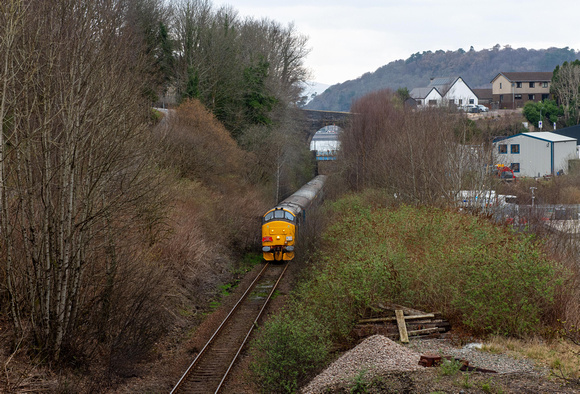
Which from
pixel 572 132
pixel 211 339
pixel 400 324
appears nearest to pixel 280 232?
pixel 211 339

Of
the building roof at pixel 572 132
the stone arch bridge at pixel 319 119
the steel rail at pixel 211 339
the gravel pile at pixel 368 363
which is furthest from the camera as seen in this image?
the stone arch bridge at pixel 319 119

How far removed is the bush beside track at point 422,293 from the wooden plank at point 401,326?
84 cm

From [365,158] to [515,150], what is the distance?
2154 centimetres

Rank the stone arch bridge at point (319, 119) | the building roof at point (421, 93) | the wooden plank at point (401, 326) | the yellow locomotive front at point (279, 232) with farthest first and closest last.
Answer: the building roof at point (421, 93)
the stone arch bridge at point (319, 119)
the yellow locomotive front at point (279, 232)
the wooden plank at point (401, 326)

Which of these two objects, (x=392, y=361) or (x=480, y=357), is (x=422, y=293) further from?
(x=392, y=361)

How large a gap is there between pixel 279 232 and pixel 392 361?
50.7ft

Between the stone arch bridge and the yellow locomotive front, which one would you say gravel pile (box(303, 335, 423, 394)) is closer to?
the yellow locomotive front

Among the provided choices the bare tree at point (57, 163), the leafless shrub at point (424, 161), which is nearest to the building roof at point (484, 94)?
the leafless shrub at point (424, 161)

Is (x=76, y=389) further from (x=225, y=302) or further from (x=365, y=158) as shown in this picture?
(x=365, y=158)

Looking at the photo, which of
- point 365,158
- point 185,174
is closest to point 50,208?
point 185,174

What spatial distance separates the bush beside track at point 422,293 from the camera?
1158 cm

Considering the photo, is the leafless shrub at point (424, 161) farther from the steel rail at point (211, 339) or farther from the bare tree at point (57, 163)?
the bare tree at point (57, 163)

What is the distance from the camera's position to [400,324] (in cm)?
1208

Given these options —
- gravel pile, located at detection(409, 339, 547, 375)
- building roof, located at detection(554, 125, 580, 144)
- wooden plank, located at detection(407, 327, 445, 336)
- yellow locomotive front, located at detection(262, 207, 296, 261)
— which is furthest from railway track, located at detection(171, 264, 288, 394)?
building roof, located at detection(554, 125, 580, 144)
